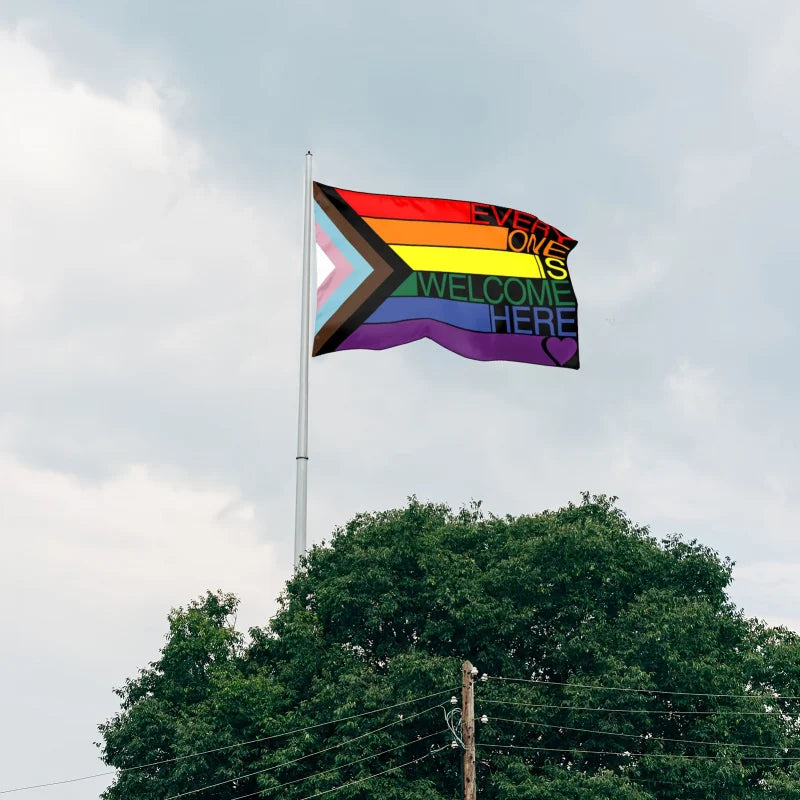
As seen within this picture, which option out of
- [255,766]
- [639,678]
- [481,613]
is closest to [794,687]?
[639,678]

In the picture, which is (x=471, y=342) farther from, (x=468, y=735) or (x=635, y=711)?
(x=635, y=711)

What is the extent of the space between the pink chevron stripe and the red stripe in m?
1.49

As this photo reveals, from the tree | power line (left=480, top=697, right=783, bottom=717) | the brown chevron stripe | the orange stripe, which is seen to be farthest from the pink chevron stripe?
power line (left=480, top=697, right=783, bottom=717)

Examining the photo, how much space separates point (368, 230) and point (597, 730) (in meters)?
18.4

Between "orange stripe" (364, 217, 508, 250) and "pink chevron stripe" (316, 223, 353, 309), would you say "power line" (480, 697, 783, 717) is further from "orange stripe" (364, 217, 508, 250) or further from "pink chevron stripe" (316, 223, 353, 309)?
"orange stripe" (364, 217, 508, 250)

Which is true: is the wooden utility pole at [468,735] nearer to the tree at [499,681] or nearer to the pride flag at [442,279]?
the tree at [499,681]

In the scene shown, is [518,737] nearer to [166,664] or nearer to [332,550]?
[332,550]

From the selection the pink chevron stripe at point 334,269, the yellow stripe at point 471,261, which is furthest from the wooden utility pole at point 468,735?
the yellow stripe at point 471,261

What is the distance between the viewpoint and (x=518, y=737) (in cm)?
3931

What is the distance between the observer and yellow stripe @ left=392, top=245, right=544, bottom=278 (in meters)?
36.1

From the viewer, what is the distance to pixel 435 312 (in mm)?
35094

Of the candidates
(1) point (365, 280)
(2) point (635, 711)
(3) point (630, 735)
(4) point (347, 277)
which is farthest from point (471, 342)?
(3) point (630, 735)

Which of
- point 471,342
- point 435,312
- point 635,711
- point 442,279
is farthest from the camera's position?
point 635,711

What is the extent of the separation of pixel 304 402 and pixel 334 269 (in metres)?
4.64
